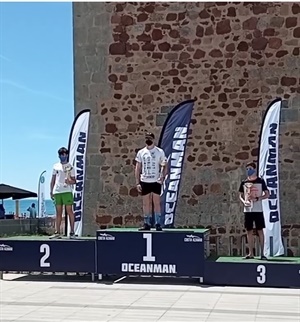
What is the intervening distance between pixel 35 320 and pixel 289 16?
24.5 feet

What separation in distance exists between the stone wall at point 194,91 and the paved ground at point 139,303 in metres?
3.09

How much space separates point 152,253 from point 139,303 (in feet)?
4.60

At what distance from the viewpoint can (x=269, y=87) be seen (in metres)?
11.0

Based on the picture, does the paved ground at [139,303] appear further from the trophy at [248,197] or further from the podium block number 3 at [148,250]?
the trophy at [248,197]

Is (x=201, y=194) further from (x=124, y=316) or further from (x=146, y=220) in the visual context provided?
(x=124, y=316)

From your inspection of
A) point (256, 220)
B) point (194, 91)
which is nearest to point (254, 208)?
point (256, 220)

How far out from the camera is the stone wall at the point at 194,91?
11.0m

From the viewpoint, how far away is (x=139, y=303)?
7.06m

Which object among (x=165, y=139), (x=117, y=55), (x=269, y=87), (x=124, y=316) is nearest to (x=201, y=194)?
(x=165, y=139)

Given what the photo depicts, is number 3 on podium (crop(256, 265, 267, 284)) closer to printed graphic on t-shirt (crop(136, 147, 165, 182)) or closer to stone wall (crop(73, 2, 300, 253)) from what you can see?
printed graphic on t-shirt (crop(136, 147, 165, 182))

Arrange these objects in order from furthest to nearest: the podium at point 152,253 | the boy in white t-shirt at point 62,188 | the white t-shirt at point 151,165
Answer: the boy in white t-shirt at point 62,188 → the white t-shirt at point 151,165 → the podium at point 152,253

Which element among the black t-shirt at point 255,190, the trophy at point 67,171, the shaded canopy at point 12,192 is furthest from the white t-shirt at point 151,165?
the shaded canopy at point 12,192

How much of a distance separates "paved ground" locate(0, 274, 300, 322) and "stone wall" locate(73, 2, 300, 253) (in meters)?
3.09

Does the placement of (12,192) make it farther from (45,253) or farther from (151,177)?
(151,177)
